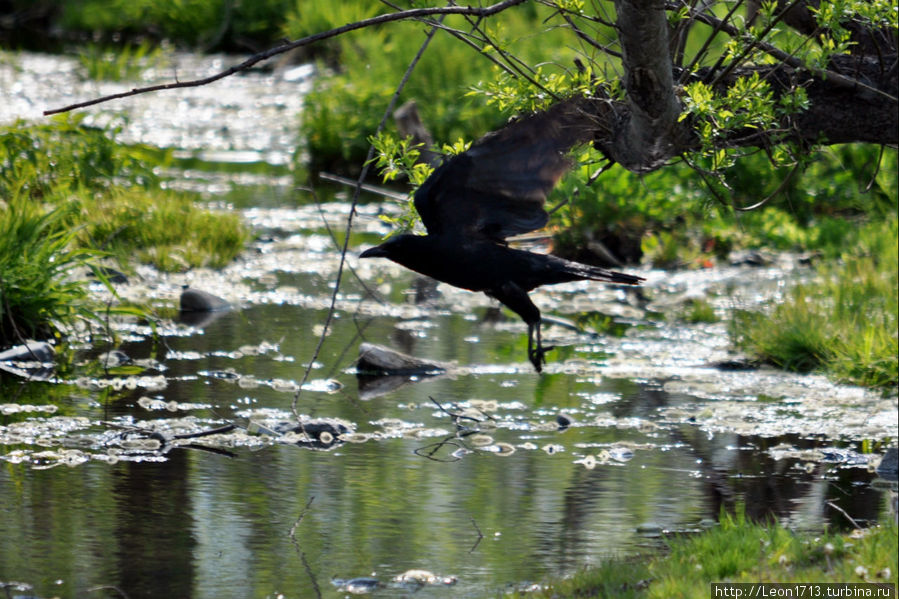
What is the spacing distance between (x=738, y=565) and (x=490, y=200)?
1.28 meters

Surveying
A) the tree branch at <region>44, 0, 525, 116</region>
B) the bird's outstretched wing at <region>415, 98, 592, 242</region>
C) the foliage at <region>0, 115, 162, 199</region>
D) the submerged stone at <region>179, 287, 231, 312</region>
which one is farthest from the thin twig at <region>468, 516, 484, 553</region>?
the foliage at <region>0, 115, 162, 199</region>

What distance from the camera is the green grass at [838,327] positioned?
6688 millimetres

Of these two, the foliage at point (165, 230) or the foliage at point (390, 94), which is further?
the foliage at point (390, 94)

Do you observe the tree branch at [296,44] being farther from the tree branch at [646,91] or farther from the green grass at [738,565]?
the green grass at [738,565]

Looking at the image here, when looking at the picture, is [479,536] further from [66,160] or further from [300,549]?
[66,160]

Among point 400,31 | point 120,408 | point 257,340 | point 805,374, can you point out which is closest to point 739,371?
point 805,374

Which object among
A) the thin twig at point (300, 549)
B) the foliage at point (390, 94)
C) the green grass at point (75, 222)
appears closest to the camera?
the thin twig at point (300, 549)

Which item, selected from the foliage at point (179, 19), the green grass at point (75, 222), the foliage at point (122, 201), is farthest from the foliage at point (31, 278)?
the foliage at point (179, 19)

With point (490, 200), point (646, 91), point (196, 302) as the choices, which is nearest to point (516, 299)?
point (490, 200)

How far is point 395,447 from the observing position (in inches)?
215

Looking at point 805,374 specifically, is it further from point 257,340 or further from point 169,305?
point 169,305

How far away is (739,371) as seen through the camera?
7.05 m

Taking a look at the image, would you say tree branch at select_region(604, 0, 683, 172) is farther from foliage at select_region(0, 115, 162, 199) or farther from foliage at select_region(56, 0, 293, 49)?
foliage at select_region(56, 0, 293, 49)

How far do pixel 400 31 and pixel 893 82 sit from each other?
10.5m
